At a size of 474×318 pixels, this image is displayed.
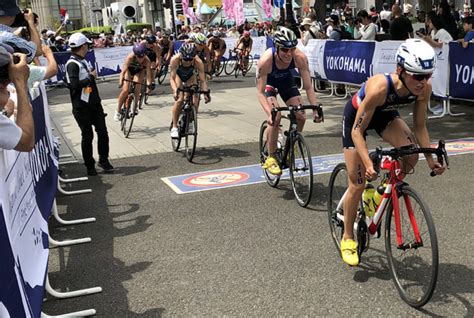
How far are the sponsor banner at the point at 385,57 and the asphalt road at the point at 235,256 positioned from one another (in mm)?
5416

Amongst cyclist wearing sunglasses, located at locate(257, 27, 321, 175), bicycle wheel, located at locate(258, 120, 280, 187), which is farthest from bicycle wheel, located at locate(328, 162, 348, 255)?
bicycle wheel, located at locate(258, 120, 280, 187)

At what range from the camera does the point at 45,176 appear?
19.6 ft

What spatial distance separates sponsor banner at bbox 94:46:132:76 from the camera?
88.1ft

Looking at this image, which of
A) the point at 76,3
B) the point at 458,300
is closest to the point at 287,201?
the point at 458,300

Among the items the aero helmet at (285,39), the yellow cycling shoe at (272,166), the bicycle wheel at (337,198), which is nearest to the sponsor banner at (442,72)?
the yellow cycling shoe at (272,166)

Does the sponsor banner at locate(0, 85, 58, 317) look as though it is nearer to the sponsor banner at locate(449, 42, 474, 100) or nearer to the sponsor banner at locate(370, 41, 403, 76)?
the sponsor banner at locate(449, 42, 474, 100)

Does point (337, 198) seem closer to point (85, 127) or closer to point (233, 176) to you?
point (233, 176)

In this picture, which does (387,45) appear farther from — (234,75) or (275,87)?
(234,75)

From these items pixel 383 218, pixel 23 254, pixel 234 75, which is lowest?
pixel 234 75

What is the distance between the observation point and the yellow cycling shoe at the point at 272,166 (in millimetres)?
7402

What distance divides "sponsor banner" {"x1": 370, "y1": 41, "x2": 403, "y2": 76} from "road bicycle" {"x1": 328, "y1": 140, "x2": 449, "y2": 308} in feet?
31.0

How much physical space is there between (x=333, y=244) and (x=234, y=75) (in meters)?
20.2

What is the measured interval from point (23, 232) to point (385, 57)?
37.5 feet

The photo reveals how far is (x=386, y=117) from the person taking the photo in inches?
193
